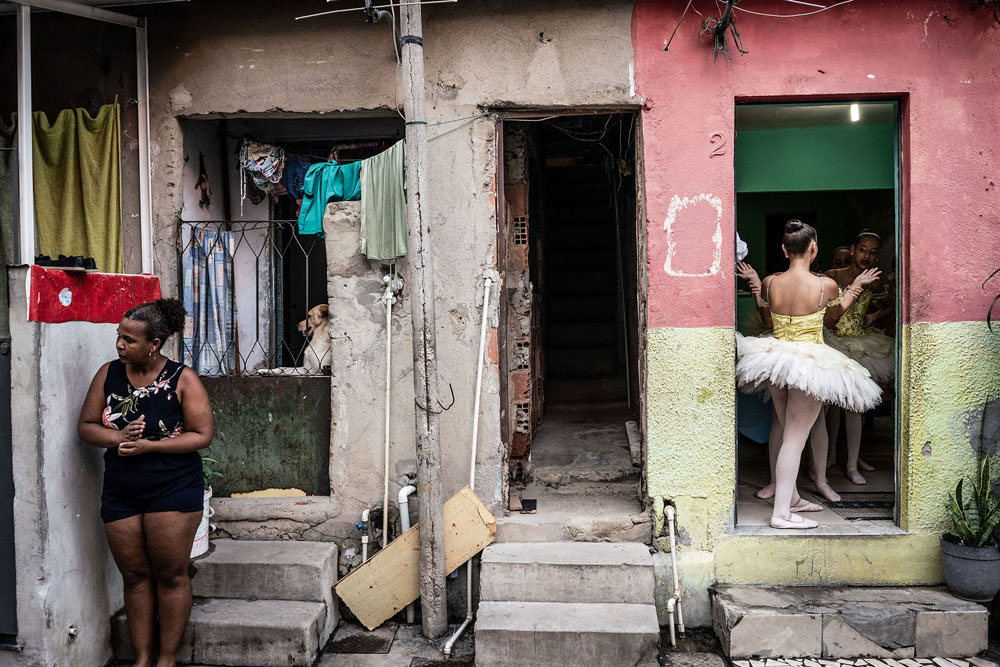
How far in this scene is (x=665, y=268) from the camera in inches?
175

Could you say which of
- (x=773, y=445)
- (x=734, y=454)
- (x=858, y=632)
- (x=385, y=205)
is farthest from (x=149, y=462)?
(x=773, y=445)

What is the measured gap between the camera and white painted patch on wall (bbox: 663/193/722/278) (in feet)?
14.5

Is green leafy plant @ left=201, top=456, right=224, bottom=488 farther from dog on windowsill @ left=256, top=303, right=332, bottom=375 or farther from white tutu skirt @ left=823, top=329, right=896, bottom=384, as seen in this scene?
white tutu skirt @ left=823, top=329, right=896, bottom=384

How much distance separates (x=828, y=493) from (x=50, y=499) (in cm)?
521

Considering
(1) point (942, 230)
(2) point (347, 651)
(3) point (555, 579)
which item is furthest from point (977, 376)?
(2) point (347, 651)

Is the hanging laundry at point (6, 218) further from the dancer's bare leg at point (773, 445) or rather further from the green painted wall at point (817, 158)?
the dancer's bare leg at point (773, 445)

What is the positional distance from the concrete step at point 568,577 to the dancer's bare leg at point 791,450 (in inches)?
39.7

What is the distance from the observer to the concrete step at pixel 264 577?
14.2 ft

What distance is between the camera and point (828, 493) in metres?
5.20

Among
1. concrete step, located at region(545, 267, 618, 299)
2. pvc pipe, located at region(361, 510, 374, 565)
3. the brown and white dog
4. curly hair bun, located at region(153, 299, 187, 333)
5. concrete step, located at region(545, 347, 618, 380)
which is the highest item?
concrete step, located at region(545, 267, 618, 299)

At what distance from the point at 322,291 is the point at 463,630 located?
3128 millimetres

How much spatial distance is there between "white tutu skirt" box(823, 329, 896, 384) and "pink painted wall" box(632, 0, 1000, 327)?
121cm

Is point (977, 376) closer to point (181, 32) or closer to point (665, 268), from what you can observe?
point (665, 268)

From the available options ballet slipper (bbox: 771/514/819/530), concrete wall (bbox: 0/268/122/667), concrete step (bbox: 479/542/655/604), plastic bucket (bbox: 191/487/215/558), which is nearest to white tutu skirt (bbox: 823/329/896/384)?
ballet slipper (bbox: 771/514/819/530)
